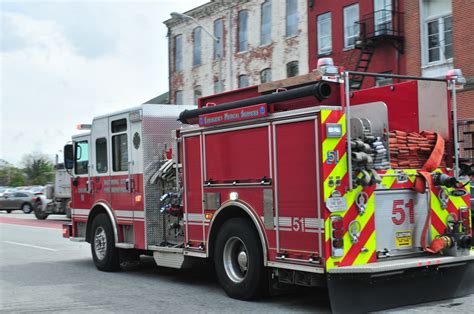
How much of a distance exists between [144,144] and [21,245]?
822 cm

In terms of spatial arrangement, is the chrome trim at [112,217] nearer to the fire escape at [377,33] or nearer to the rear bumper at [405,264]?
the rear bumper at [405,264]

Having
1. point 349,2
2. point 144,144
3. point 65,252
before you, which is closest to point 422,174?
point 144,144

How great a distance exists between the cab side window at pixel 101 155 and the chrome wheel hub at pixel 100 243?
1092mm

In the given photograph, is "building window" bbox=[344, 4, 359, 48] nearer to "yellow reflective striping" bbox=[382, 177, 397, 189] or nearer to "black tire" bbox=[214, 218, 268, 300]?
"black tire" bbox=[214, 218, 268, 300]

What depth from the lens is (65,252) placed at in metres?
15.4

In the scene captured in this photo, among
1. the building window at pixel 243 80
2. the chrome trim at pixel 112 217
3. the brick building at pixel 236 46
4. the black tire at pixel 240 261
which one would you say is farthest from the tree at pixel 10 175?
the black tire at pixel 240 261

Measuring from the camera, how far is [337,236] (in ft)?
23.6

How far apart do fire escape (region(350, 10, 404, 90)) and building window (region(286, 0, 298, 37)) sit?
502 cm

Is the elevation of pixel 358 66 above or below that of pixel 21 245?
above

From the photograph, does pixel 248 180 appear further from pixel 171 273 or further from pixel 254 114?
pixel 171 273

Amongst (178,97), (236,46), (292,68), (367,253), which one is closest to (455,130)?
(367,253)

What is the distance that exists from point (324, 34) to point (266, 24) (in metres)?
5.00

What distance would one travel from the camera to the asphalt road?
8.14 m

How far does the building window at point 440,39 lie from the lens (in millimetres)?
22672
